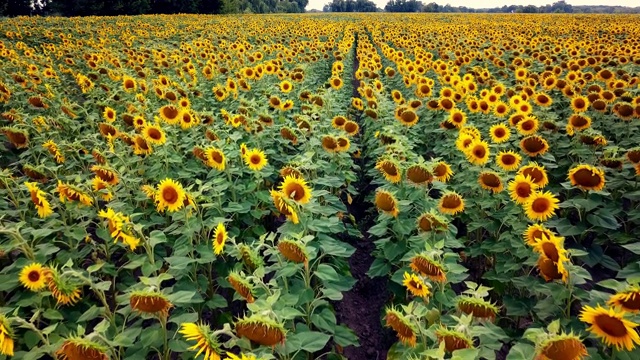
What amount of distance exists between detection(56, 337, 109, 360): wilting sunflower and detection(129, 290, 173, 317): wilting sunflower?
0.94 ft

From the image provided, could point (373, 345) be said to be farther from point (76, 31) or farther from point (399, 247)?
point (76, 31)

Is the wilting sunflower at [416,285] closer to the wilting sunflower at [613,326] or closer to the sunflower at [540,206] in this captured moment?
the wilting sunflower at [613,326]

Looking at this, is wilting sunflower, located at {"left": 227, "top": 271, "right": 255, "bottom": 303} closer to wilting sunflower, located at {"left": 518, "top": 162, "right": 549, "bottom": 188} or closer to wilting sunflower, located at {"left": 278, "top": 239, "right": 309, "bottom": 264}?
wilting sunflower, located at {"left": 278, "top": 239, "right": 309, "bottom": 264}

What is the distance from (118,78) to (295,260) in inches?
282

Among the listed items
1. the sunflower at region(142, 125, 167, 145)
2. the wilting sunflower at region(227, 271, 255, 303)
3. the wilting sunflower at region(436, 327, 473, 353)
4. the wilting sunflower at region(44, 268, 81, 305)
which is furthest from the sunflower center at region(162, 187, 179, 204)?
the wilting sunflower at region(436, 327, 473, 353)

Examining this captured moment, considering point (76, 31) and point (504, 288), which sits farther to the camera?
point (76, 31)

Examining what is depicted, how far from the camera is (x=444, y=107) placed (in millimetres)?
5941

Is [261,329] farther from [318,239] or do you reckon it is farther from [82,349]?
[318,239]

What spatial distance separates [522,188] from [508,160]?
2.61ft

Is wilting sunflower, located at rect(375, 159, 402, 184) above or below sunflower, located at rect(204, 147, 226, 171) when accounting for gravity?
below

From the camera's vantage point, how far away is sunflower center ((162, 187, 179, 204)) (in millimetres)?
2934

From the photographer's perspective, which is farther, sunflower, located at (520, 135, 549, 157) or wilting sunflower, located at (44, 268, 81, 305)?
sunflower, located at (520, 135, 549, 157)

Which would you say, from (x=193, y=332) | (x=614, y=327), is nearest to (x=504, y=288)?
(x=614, y=327)

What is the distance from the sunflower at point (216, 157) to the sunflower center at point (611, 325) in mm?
3023
